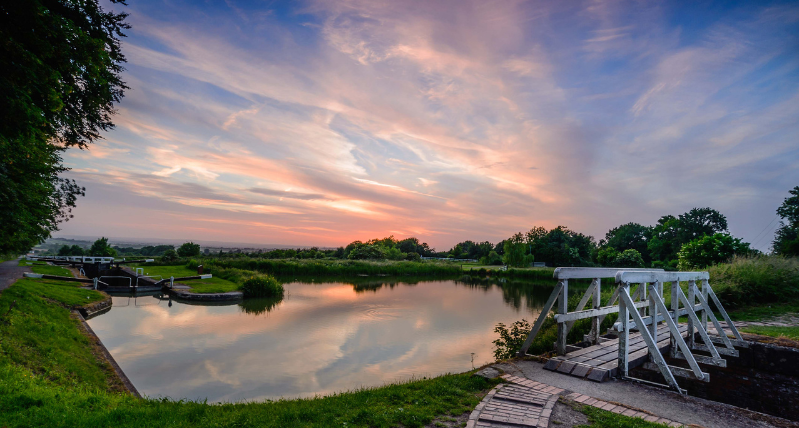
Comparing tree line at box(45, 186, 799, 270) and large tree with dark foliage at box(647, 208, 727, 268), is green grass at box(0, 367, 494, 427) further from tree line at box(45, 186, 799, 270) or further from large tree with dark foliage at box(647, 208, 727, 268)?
large tree with dark foliage at box(647, 208, 727, 268)

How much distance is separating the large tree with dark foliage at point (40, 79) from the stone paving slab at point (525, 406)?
711 centimetres

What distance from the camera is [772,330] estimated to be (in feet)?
28.1

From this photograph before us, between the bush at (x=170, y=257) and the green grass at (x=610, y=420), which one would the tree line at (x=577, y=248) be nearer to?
the bush at (x=170, y=257)

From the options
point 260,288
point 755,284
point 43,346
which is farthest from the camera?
point 260,288

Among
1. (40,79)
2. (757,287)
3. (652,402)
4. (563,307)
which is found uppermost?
(40,79)

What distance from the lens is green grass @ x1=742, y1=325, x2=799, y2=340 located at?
804 cm

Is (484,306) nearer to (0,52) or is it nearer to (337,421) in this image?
(337,421)

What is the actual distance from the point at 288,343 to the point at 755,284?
50.8 ft

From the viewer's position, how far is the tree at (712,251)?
1691 centimetres

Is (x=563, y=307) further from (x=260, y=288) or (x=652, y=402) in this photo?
(x=260, y=288)

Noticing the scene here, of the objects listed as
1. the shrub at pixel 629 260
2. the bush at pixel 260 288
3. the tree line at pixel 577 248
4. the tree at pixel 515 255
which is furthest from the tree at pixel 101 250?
the shrub at pixel 629 260

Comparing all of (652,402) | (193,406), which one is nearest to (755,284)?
(652,402)

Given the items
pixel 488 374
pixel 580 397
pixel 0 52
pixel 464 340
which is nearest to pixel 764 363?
pixel 580 397

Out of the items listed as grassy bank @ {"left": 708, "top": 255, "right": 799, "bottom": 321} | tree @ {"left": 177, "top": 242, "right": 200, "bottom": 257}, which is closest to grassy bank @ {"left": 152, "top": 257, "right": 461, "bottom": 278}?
tree @ {"left": 177, "top": 242, "right": 200, "bottom": 257}
